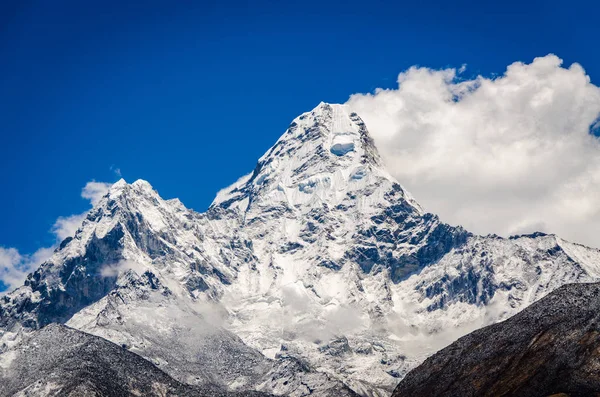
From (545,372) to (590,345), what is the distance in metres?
11.1

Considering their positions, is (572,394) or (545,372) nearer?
(572,394)

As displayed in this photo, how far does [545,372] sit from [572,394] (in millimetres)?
13949

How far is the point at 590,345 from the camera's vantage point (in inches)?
7648

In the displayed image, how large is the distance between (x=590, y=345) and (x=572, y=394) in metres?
12.6

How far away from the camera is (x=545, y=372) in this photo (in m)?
200

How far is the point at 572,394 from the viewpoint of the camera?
7328 inches
